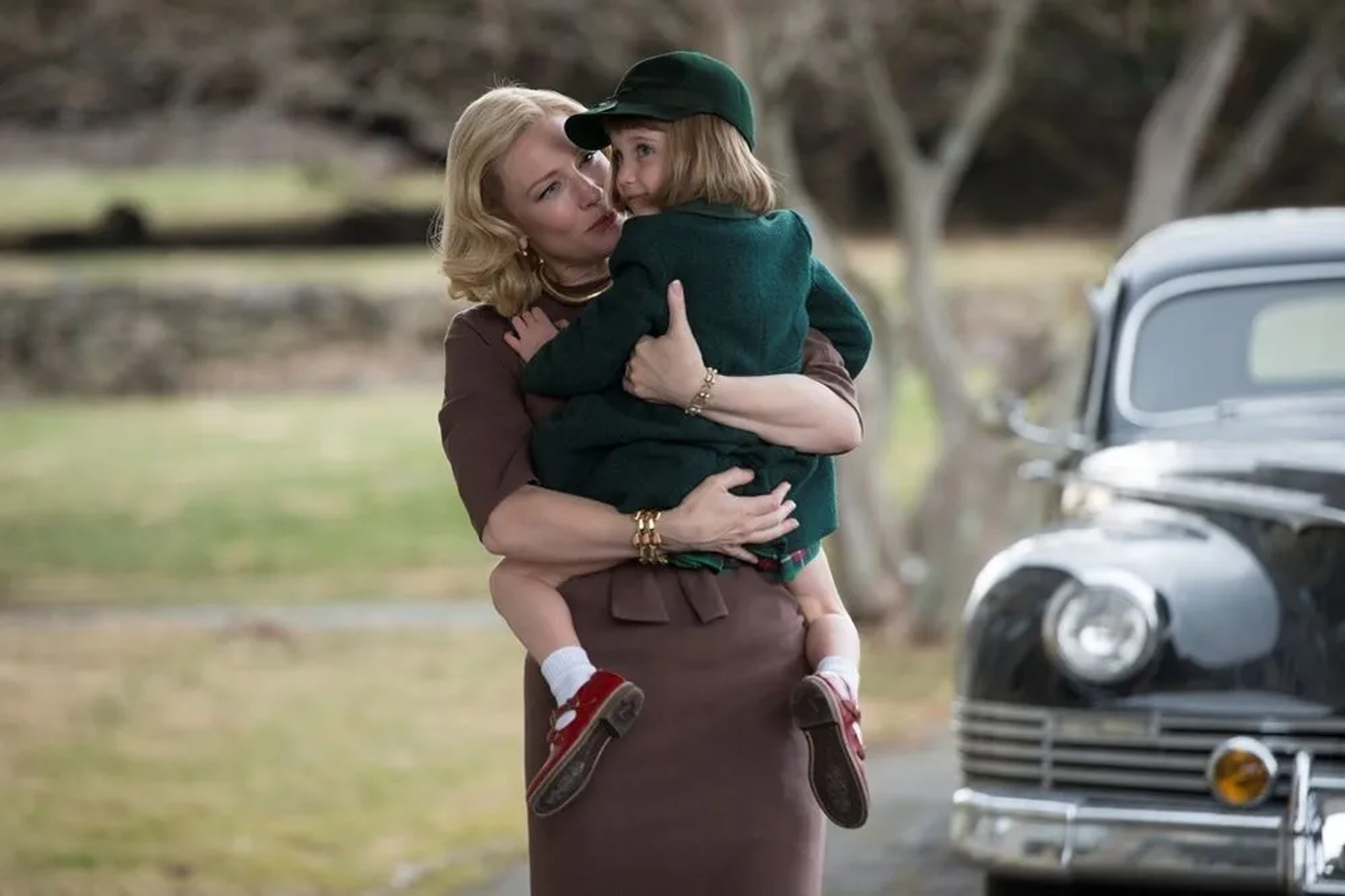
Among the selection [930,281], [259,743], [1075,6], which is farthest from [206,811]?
[1075,6]

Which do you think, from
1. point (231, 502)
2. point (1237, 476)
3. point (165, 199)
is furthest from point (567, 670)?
point (165, 199)

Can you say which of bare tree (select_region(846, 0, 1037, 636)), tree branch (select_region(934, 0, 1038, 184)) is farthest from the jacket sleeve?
tree branch (select_region(934, 0, 1038, 184))

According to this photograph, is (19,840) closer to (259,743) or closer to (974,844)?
(259,743)

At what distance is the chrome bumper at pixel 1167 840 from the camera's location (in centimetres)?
521

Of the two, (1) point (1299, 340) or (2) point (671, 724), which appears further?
(1) point (1299, 340)

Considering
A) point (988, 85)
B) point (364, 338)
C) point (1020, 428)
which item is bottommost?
point (1020, 428)

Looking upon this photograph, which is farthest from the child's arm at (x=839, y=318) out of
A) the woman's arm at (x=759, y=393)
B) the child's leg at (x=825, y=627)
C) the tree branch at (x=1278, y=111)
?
the tree branch at (x=1278, y=111)

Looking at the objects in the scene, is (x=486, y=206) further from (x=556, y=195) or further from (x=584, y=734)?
(x=584, y=734)

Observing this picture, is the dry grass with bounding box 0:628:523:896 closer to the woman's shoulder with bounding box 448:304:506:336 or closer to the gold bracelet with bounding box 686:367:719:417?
the woman's shoulder with bounding box 448:304:506:336

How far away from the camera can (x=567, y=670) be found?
3.48 m

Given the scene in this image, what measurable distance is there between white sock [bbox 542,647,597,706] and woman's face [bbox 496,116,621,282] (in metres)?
0.59

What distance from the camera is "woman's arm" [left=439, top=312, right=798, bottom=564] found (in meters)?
3.48

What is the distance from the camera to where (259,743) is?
1066 cm

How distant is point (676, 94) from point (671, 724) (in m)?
0.87
